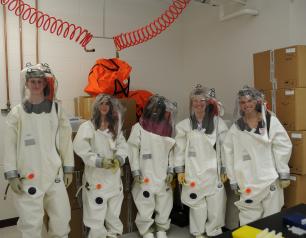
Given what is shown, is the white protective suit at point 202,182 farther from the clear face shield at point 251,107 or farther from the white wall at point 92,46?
the white wall at point 92,46

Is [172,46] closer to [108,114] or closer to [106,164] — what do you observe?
[108,114]

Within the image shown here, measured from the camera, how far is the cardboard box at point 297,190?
2.76 metres

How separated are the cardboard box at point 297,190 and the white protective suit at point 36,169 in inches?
76.5

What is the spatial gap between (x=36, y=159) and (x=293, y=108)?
220 centimetres

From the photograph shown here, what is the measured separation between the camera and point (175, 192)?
360 centimetres

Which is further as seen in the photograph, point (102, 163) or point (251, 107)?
point (251, 107)

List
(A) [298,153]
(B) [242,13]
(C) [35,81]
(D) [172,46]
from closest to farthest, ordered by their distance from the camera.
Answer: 1. (C) [35,81]
2. (A) [298,153]
3. (B) [242,13]
4. (D) [172,46]

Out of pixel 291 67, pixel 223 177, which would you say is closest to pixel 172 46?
pixel 291 67

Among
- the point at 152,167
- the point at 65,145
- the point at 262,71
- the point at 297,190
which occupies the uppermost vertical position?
the point at 262,71

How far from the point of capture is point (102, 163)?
2.54 metres

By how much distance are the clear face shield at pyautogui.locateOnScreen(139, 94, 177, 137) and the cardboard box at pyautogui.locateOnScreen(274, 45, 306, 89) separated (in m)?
1.02

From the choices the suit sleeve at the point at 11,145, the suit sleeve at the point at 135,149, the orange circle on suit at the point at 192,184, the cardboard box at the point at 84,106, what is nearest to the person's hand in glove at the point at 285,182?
the orange circle on suit at the point at 192,184

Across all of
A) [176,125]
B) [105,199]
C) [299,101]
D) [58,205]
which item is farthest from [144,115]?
[299,101]

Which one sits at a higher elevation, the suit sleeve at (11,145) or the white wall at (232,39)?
the white wall at (232,39)
